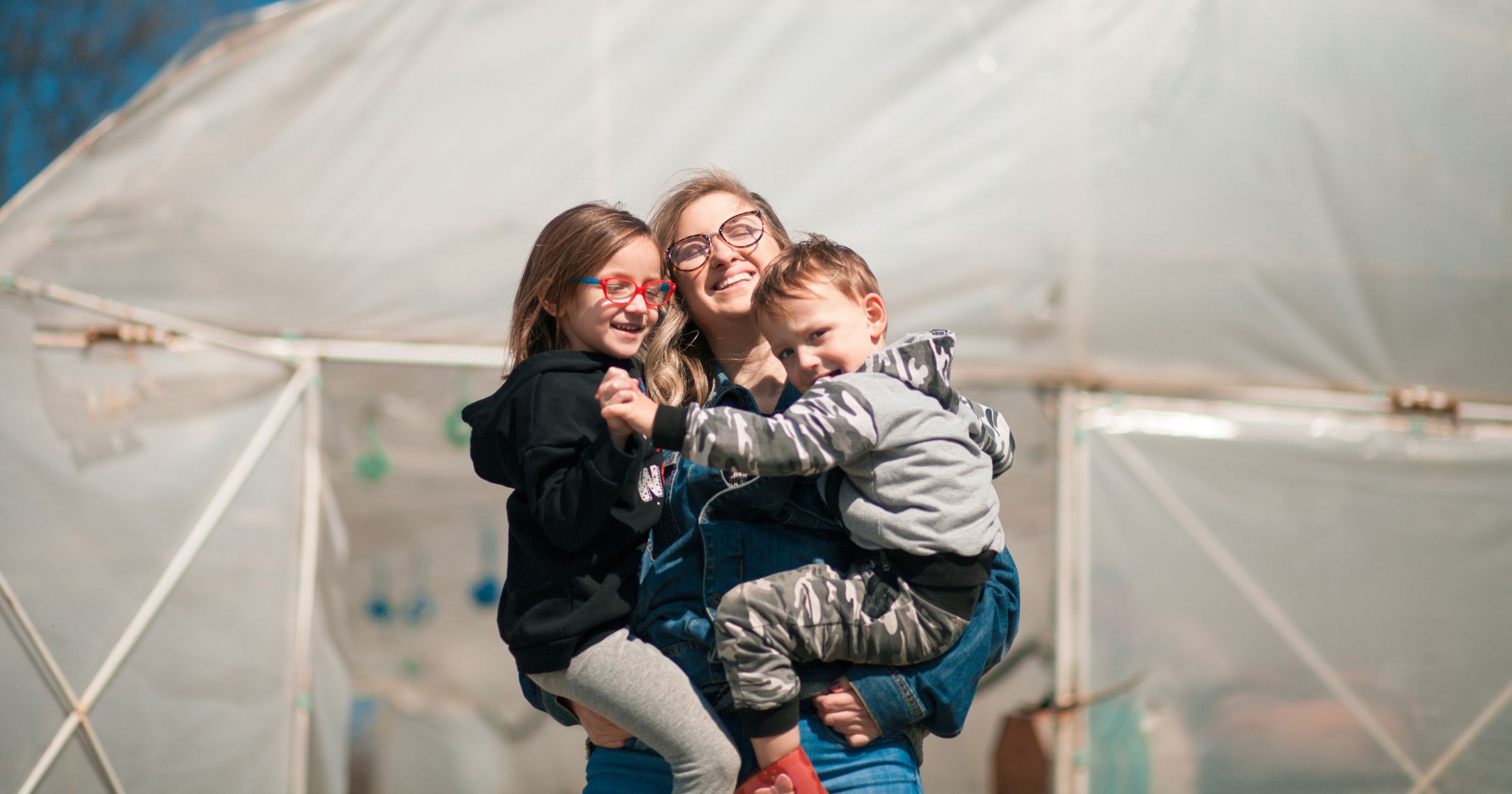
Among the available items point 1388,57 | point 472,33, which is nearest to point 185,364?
point 472,33

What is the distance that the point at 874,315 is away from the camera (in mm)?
1634

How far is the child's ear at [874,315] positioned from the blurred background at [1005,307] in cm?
199

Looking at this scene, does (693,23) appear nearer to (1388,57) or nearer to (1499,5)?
(1388,57)

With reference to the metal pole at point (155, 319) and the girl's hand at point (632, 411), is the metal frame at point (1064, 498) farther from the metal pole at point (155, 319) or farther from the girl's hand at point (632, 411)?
the girl's hand at point (632, 411)

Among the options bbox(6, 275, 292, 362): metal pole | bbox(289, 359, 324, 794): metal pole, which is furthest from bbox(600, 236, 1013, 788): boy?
bbox(289, 359, 324, 794): metal pole

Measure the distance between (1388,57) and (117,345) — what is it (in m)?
4.27

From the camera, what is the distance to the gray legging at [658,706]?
4.74ft

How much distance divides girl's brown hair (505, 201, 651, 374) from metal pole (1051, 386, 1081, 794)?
2.41 m

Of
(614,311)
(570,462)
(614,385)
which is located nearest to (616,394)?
(614,385)

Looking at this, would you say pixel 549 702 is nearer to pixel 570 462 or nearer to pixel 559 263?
pixel 570 462

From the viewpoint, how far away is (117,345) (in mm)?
3168

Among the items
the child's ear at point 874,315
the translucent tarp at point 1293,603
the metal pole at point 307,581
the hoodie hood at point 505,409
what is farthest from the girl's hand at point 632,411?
the translucent tarp at point 1293,603

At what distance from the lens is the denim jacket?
1.47 meters

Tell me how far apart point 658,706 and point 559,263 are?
64 cm
